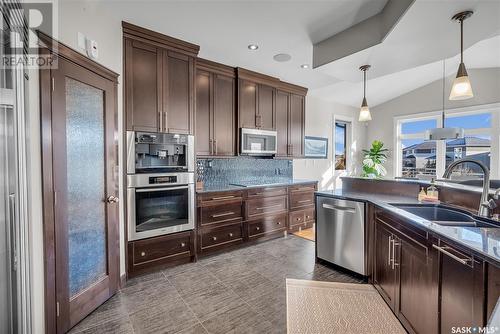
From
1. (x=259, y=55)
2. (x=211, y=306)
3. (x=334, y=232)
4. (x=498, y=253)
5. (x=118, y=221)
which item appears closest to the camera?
(x=498, y=253)

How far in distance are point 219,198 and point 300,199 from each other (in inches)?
67.0

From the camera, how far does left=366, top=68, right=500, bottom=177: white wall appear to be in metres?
4.92

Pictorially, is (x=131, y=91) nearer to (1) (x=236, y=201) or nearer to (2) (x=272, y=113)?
(1) (x=236, y=201)

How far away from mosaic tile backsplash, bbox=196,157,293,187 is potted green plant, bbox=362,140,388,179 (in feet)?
8.01

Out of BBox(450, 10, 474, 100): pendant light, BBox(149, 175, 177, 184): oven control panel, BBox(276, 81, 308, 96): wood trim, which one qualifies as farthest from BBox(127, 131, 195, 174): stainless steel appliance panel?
BBox(450, 10, 474, 100): pendant light

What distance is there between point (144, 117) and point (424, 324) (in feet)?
9.87

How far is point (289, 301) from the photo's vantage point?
2.25m

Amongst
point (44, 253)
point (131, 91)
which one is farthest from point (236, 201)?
point (44, 253)

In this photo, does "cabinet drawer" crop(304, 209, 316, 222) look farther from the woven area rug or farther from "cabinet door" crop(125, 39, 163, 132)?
"cabinet door" crop(125, 39, 163, 132)

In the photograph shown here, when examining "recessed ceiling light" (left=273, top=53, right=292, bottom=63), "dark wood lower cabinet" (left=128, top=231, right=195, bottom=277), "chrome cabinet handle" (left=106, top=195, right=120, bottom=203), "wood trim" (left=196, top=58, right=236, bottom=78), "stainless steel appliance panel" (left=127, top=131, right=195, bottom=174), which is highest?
"recessed ceiling light" (left=273, top=53, right=292, bottom=63)

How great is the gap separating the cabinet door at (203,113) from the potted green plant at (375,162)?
447cm

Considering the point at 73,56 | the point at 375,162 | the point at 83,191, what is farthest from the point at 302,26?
the point at 375,162

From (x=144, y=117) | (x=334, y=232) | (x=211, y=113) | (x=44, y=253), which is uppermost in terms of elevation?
(x=211, y=113)

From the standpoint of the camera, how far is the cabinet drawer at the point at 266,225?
12.0 ft
